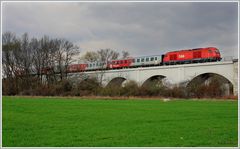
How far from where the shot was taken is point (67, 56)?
177 feet

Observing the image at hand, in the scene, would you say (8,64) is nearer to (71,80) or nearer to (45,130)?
(71,80)

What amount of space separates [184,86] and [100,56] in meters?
30.2

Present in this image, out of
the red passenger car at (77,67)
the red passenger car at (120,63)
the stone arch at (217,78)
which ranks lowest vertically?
the stone arch at (217,78)

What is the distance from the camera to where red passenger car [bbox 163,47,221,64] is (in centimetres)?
4397

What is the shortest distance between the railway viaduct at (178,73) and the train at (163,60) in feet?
3.76

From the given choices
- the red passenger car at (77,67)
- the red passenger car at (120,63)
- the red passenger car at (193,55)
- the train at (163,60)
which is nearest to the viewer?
the red passenger car at (193,55)

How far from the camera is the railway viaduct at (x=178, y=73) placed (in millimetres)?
42344

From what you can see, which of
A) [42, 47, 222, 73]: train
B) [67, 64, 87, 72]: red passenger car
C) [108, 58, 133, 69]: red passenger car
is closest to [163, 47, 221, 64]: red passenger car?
[42, 47, 222, 73]: train

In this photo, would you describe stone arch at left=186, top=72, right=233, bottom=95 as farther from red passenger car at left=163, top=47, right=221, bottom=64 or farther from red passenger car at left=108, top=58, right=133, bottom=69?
red passenger car at left=108, top=58, right=133, bottom=69

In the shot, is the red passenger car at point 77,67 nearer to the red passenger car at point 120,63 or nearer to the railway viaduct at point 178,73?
the railway viaduct at point 178,73

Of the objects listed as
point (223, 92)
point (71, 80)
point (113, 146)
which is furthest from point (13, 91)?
point (113, 146)

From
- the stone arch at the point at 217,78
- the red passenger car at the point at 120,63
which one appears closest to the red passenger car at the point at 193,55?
the stone arch at the point at 217,78

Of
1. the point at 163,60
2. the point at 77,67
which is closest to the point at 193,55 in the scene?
the point at 163,60

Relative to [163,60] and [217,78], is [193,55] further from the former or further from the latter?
[163,60]
